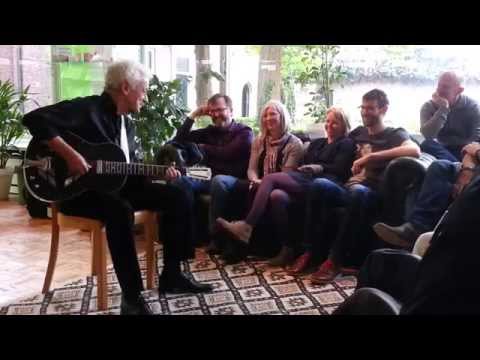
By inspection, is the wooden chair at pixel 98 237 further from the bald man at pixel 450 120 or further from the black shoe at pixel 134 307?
the bald man at pixel 450 120

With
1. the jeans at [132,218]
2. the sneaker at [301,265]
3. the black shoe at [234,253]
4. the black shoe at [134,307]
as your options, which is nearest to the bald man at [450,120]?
the sneaker at [301,265]

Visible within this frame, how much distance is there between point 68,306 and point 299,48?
2608 mm

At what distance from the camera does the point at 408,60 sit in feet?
12.0

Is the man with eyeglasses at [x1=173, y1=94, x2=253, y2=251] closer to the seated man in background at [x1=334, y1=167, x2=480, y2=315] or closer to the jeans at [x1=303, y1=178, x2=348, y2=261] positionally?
the jeans at [x1=303, y1=178, x2=348, y2=261]

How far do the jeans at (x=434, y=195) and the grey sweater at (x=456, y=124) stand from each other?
1.22 feet

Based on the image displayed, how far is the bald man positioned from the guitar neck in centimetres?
158

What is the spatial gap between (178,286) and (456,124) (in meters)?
1.86

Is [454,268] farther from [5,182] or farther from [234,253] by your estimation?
[5,182]

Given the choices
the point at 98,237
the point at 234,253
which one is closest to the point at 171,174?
the point at 98,237

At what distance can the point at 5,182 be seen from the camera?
15.6 feet

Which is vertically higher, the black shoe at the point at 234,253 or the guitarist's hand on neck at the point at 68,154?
the guitarist's hand on neck at the point at 68,154

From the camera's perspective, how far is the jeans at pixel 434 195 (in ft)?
8.45

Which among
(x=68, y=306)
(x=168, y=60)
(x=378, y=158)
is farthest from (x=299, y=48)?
(x=68, y=306)
